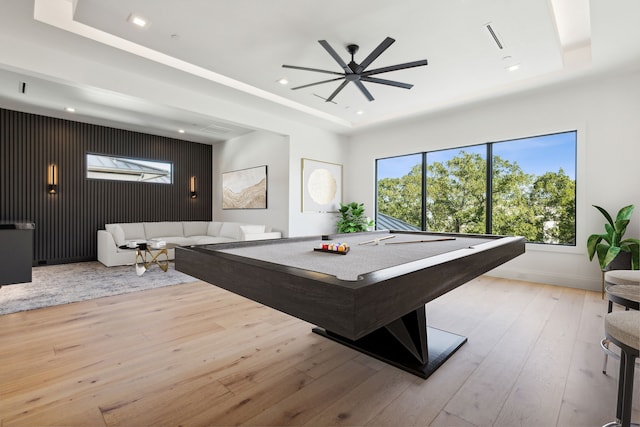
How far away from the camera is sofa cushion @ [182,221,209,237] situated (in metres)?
7.15

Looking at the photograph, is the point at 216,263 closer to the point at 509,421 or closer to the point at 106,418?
the point at 106,418

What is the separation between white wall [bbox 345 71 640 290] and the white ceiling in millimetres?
404

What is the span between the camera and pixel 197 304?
3.35 m

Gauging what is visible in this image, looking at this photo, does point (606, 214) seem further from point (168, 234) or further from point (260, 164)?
point (168, 234)

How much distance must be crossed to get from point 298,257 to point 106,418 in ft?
4.08

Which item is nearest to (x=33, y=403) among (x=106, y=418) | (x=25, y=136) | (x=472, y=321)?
(x=106, y=418)

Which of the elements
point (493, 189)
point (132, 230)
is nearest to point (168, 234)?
point (132, 230)

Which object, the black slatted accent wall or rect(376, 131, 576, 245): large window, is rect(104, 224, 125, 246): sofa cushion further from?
rect(376, 131, 576, 245): large window

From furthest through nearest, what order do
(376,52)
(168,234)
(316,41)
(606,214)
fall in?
(168,234) → (606,214) → (316,41) → (376,52)

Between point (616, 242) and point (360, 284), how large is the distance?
4.25m

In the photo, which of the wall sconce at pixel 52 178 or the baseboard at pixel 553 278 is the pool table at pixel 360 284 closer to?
the baseboard at pixel 553 278

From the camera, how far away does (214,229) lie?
23.6ft

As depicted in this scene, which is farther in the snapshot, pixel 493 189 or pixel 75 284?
pixel 493 189

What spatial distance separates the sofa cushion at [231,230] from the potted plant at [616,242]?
572 cm
